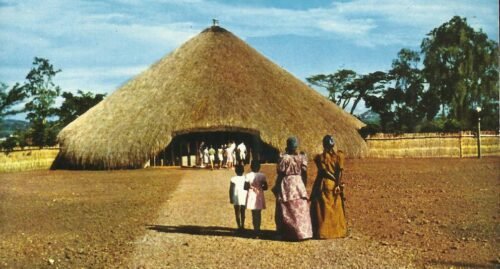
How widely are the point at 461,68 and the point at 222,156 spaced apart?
21.1m

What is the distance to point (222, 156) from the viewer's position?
20938 millimetres

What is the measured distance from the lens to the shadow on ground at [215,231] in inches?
301

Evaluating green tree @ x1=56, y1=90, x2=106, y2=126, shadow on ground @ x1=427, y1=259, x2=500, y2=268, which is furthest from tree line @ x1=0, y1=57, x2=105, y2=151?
shadow on ground @ x1=427, y1=259, x2=500, y2=268

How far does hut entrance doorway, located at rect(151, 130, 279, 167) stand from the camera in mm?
23188

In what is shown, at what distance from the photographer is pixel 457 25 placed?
124 ft

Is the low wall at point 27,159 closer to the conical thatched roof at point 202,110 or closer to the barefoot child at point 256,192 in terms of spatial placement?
the conical thatched roof at point 202,110

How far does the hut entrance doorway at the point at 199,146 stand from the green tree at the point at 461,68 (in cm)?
1751

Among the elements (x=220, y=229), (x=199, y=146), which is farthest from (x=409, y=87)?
(x=220, y=229)

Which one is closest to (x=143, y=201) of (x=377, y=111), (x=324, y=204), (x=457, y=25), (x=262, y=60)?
(x=324, y=204)

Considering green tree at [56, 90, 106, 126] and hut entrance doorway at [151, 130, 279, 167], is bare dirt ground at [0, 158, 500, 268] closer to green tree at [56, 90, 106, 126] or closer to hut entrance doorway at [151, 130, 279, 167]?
hut entrance doorway at [151, 130, 279, 167]

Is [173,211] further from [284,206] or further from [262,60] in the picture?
[262,60]

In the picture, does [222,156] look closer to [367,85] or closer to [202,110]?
[202,110]

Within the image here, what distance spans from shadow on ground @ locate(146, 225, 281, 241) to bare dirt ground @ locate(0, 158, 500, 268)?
0.01 m

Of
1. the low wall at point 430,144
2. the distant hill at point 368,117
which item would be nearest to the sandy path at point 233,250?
the low wall at point 430,144
